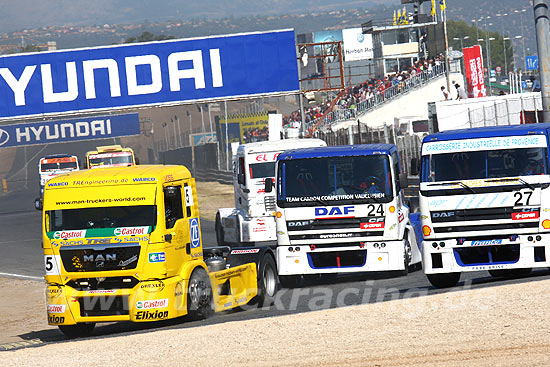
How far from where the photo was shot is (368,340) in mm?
10516

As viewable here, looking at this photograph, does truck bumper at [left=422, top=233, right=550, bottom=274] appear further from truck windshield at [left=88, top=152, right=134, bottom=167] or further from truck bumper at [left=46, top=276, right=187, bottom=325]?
truck windshield at [left=88, top=152, right=134, bottom=167]

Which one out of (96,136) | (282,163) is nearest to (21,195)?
(96,136)

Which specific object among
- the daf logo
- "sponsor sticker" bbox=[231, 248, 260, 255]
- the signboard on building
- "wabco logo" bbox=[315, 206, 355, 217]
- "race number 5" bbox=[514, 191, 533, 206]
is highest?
the signboard on building

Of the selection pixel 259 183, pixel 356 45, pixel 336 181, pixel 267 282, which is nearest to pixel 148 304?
pixel 267 282

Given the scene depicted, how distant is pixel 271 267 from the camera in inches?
642

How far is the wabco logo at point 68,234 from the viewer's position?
13461mm

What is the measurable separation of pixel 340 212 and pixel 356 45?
103830 millimetres

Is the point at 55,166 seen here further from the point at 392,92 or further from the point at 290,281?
the point at 290,281

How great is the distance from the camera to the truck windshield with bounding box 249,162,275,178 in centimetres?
2256

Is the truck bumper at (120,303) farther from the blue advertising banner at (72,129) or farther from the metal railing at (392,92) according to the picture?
the blue advertising banner at (72,129)

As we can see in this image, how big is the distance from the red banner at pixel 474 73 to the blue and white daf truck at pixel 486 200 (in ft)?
123

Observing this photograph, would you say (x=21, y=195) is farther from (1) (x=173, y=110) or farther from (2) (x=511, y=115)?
(1) (x=173, y=110)

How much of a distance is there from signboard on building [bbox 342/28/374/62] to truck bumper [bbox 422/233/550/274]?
9694 centimetres

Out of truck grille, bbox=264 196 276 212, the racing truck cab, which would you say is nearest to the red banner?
the racing truck cab
